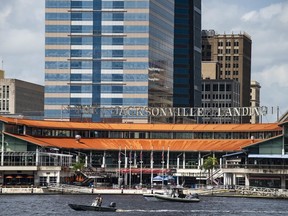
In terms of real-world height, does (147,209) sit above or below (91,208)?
below

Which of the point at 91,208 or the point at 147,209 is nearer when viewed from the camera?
the point at 91,208

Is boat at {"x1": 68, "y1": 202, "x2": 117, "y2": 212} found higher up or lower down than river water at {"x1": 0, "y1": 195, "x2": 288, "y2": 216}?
higher up

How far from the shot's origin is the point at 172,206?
19538 cm

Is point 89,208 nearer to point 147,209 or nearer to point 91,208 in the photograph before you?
point 91,208

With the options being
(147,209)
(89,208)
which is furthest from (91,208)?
(147,209)

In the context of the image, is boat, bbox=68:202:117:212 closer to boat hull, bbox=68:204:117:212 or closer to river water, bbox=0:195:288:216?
boat hull, bbox=68:204:117:212

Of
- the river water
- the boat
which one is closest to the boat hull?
the boat

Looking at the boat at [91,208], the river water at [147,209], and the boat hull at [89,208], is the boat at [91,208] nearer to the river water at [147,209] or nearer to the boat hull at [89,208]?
the boat hull at [89,208]

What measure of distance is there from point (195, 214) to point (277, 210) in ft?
58.0

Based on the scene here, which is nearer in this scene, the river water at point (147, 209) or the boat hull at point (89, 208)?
the river water at point (147, 209)

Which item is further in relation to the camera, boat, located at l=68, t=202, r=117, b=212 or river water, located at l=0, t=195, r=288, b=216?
boat, located at l=68, t=202, r=117, b=212

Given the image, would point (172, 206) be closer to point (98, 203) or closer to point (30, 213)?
point (98, 203)

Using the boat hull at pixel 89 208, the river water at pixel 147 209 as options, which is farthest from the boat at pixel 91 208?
the river water at pixel 147 209

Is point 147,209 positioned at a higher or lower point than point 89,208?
lower
